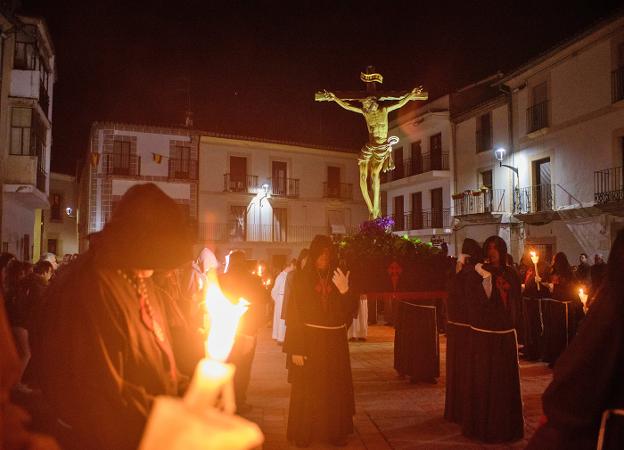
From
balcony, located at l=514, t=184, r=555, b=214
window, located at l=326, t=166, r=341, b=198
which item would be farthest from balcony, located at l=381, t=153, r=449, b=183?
balcony, located at l=514, t=184, r=555, b=214

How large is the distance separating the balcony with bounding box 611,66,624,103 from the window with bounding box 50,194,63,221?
40.4 metres

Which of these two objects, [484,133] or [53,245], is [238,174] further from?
[53,245]

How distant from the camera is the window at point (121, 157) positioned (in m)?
30.9

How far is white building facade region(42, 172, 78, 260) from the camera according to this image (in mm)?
42312

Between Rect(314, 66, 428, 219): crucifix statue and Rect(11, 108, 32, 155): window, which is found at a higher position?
Rect(11, 108, 32, 155): window

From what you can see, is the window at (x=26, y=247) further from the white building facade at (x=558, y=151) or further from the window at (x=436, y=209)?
the window at (x=436, y=209)

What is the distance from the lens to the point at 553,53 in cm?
2147

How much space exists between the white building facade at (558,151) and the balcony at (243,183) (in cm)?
1391

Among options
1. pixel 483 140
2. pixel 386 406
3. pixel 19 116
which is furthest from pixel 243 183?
pixel 386 406

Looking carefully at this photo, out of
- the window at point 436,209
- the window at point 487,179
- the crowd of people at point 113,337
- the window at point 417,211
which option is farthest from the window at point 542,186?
the crowd of people at point 113,337

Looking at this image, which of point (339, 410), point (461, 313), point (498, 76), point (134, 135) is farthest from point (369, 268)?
point (134, 135)

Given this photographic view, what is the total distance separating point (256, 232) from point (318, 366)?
96.6 feet

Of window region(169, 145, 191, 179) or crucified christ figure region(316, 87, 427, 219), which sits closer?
crucified christ figure region(316, 87, 427, 219)

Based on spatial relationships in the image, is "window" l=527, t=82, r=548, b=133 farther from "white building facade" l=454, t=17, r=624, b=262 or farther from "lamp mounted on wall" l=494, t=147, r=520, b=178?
"lamp mounted on wall" l=494, t=147, r=520, b=178
